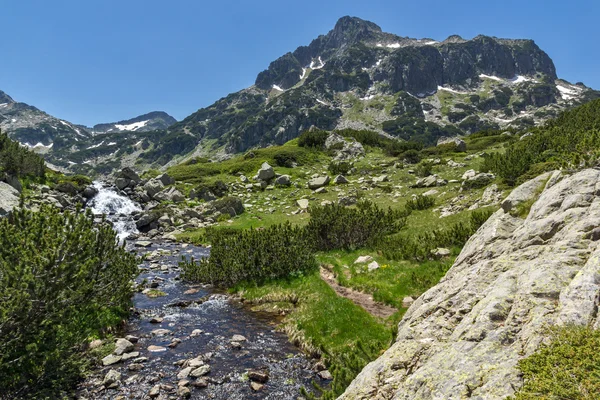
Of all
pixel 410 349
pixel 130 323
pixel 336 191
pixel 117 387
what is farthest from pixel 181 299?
pixel 336 191

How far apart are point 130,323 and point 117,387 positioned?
530 centimetres

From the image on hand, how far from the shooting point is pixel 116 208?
42812 mm

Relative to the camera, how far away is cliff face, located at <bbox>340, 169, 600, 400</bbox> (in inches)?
179

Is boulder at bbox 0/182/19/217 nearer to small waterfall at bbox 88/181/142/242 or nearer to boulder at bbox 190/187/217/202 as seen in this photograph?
small waterfall at bbox 88/181/142/242

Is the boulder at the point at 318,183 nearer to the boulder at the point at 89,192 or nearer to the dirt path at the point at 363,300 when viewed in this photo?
the dirt path at the point at 363,300

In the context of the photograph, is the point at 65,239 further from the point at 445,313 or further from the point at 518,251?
the point at 518,251

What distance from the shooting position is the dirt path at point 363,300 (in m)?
14.3

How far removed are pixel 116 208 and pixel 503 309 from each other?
4644 cm

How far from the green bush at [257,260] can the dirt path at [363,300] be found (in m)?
1.79

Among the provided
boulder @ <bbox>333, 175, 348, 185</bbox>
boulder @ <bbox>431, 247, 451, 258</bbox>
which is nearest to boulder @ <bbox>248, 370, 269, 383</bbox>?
boulder @ <bbox>431, 247, 451, 258</bbox>

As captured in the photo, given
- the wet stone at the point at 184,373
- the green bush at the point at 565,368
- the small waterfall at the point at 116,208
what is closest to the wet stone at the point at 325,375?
the wet stone at the point at 184,373

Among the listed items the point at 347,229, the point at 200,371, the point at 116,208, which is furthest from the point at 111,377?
the point at 116,208

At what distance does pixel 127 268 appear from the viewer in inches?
545

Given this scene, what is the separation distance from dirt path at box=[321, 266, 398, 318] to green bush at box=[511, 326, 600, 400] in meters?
10.3
